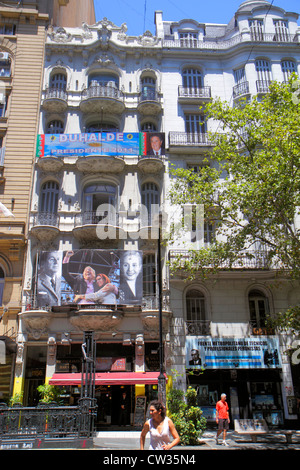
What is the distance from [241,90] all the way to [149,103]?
5846 millimetres

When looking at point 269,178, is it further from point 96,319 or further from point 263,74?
point 263,74

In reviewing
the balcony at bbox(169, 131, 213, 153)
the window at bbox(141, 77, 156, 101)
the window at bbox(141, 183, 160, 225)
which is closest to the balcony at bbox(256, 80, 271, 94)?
the balcony at bbox(169, 131, 213, 153)

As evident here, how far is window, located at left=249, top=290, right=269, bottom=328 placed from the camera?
800 inches

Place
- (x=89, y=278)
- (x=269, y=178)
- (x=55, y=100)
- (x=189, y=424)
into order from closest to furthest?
(x=189, y=424), (x=269, y=178), (x=89, y=278), (x=55, y=100)

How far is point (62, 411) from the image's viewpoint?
998cm

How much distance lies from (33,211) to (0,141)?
5.24 m

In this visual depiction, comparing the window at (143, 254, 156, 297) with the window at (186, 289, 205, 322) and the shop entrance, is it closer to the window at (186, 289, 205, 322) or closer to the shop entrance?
the window at (186, 289, 205, 322)

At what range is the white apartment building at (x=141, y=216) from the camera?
749 inches

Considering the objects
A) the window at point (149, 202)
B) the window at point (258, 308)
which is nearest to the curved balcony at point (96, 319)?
the window at point (149, 202)

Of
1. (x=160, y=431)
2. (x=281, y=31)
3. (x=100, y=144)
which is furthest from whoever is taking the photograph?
(x=281, y=31)

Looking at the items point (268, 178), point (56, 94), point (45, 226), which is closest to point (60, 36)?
point (56, 94)

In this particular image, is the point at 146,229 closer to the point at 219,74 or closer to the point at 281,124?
the point at 281,124

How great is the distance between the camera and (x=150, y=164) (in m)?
22.2

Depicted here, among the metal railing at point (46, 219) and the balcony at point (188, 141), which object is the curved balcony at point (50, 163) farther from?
the balcony at point (188, 141)
